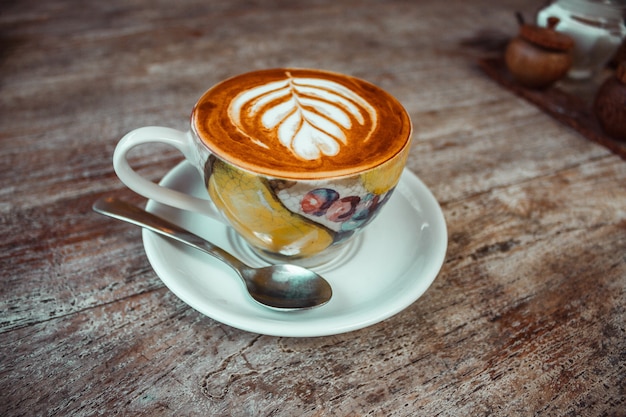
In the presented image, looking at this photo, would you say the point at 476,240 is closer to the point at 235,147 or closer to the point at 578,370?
the point at 578,370

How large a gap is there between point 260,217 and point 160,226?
0.12m

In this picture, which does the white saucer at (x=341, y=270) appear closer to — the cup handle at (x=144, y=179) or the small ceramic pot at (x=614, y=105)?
the cup handle at (x=144, y=179)

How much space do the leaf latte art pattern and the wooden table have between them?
0.60 ft

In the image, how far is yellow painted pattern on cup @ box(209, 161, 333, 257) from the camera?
0.43 metres

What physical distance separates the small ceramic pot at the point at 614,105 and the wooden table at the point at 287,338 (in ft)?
0.15

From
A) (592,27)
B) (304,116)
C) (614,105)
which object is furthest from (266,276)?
(592,27)

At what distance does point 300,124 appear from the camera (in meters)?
0.48

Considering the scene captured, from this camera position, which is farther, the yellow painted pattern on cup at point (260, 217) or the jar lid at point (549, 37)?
the jar lid at point (549, 37)

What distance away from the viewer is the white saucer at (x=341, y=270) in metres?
0.42

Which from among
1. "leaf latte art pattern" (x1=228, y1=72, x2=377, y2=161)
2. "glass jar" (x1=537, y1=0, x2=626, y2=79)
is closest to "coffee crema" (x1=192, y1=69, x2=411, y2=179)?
"leaf latte art pattern" (x1=228, y1=72, x2=377, y2=161)

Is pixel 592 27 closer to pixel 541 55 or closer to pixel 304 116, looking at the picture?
pixel 541 55

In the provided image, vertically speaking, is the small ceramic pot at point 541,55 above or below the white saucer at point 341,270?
above

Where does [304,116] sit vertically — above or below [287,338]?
above

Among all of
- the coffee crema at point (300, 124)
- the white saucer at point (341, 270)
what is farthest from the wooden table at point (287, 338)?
the coffee crema at point (300, 124)
